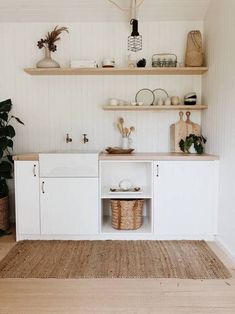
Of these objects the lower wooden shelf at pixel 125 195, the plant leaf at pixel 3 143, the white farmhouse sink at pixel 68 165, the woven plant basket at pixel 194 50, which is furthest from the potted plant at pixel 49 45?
the lower wooden shelf at pixel 125 195

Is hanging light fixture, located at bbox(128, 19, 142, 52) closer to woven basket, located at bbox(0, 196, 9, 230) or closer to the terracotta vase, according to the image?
the terracotta vase

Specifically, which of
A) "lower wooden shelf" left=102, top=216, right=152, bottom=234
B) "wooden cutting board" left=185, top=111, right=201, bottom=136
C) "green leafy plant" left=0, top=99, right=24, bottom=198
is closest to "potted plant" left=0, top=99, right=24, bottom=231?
"green leafy plant" left=0, top=99, right=24, bottom=198

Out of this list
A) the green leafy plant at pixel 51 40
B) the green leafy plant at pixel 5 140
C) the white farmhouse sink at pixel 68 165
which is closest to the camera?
the white farmhouse sink at pixel 68 165

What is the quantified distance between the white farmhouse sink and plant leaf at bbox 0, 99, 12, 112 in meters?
0.77

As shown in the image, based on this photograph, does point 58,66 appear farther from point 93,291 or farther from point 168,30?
point 93,291

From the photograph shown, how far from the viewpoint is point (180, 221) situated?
2943mm

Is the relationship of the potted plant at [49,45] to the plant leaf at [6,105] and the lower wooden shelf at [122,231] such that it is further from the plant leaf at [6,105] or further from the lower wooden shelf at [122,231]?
the lower wooden shelf at [122,231]

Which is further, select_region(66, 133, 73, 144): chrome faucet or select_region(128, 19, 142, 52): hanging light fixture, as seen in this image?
select_region(66, 133, 73, 144): chrome faucet

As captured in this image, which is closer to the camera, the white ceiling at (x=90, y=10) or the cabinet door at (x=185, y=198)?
the cabinet door at (x=185, y=198)

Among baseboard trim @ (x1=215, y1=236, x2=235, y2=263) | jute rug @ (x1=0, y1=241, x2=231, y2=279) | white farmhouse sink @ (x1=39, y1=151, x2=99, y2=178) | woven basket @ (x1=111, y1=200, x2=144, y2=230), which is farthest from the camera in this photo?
woven basket @ (x1=111, y1=200, x2=144, y2=230)

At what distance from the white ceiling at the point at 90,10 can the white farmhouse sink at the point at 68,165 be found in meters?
1.62

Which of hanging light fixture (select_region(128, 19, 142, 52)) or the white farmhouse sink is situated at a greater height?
hanging light fixture (select_region(128, 19, 142, 52))

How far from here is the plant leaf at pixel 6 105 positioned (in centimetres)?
325

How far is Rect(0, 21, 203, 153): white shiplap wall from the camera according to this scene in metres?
3.43
